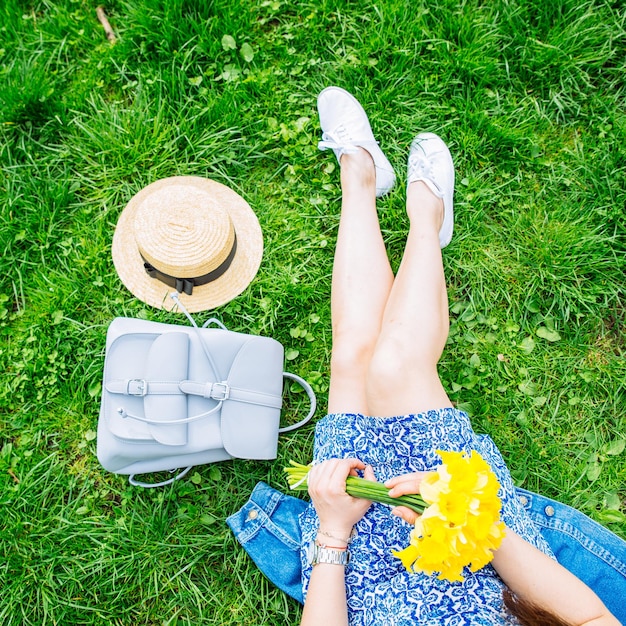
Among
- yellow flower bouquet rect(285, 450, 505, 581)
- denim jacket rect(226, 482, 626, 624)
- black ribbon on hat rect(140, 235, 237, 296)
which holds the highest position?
yellow flower bouquet rect(285, 450, 505, 581)

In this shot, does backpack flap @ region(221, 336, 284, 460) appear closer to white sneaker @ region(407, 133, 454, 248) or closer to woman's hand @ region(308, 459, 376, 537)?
woman's hand @ region(308, 459, 376, 537)

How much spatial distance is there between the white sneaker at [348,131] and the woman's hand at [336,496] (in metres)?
1.65

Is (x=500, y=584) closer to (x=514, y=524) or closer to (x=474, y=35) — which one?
(x=514, y=524)

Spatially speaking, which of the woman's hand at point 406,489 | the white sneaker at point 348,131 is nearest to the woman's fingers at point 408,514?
the woman's hand at point 406,489

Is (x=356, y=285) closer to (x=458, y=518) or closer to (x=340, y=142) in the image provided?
(x=340, y=142)

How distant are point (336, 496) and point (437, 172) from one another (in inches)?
70.6

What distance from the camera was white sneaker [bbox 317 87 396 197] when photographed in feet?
9.77

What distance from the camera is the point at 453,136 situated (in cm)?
312

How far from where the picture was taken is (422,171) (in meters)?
2.96

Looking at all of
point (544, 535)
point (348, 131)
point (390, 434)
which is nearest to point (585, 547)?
point (544, 535)

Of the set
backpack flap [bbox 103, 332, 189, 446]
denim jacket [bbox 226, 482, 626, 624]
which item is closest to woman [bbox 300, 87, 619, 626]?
denim jacket [bbox 226, 482, 626, 624]

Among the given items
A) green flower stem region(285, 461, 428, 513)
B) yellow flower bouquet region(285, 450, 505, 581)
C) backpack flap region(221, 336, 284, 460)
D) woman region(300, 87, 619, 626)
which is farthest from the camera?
backpack flap region(221, 336, 284, 460)

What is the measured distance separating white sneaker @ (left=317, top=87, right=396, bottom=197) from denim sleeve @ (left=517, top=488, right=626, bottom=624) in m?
1.76

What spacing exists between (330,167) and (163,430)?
1694mm
